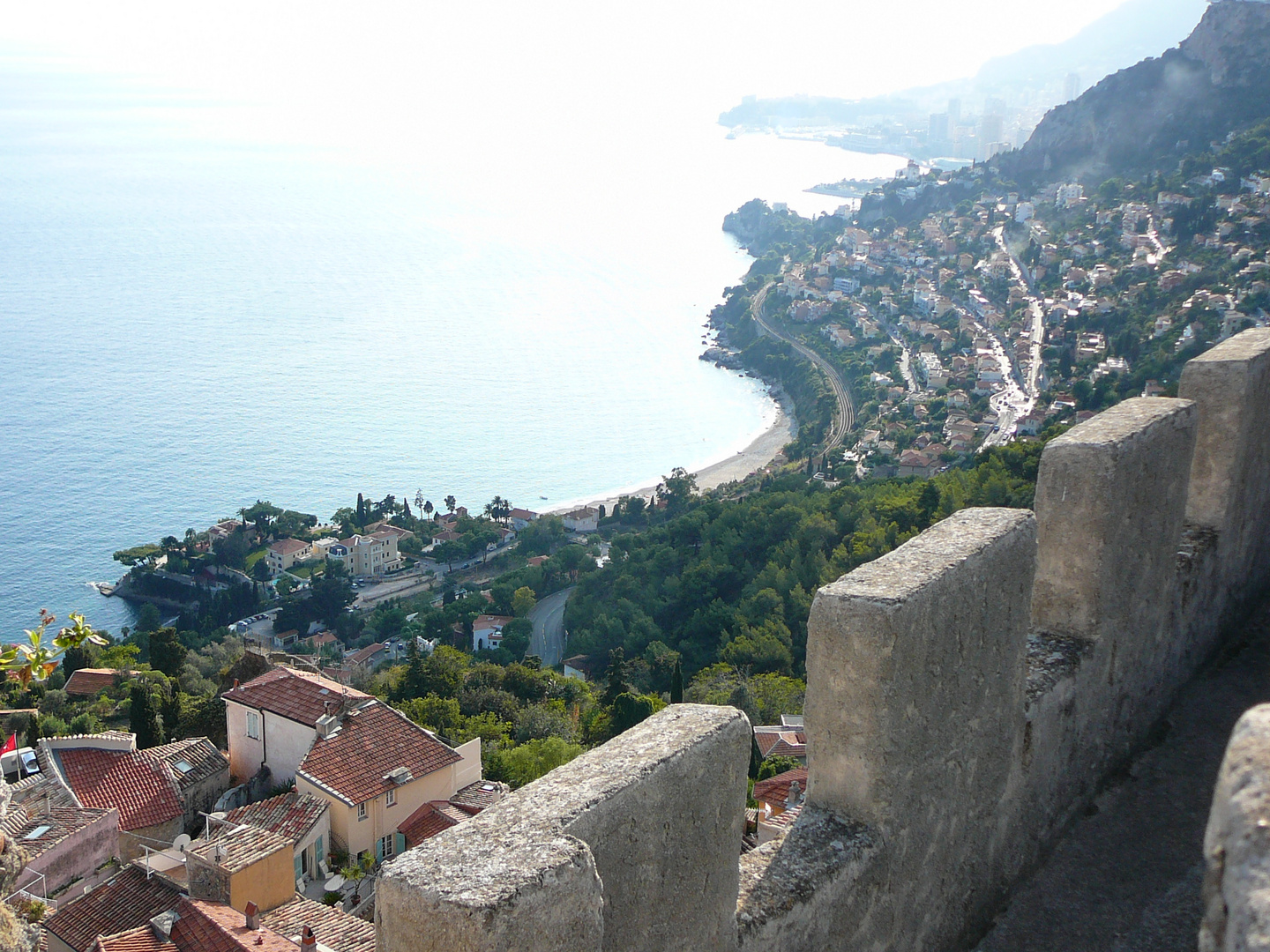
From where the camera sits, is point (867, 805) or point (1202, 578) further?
point (1202, 578)

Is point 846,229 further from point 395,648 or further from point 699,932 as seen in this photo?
point 699,932

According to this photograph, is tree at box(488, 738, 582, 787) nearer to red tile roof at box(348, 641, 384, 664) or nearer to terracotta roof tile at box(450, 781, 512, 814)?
terracotta roof tile at box(450, 781, 512, 814)

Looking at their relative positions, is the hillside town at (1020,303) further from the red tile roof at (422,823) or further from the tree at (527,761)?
the red tile roof at (422,823)

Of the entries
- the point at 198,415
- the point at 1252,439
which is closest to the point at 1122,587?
the point at 1252,439

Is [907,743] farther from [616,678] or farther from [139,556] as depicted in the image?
[139,556]

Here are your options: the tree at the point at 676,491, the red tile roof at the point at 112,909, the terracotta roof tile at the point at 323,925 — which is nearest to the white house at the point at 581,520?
the tree at the point at 676,491

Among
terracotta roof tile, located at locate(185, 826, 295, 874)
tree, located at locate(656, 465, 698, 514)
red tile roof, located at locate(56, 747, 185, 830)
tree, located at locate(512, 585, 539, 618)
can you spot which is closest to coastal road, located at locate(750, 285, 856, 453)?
tree, located at locate(656, 465, 698, 514)
